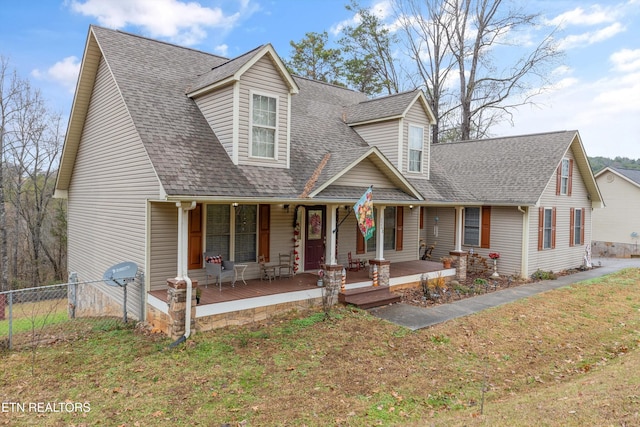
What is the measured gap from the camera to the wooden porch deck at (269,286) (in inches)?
337

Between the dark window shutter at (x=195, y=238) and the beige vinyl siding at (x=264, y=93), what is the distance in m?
1.67

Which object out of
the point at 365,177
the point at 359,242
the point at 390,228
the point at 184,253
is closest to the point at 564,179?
the point at 390,228

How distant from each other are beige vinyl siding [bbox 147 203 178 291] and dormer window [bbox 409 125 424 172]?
830 centimetres

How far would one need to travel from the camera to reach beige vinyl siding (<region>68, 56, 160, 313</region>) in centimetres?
913

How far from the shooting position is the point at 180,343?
7.45m

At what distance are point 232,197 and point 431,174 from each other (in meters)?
9.33

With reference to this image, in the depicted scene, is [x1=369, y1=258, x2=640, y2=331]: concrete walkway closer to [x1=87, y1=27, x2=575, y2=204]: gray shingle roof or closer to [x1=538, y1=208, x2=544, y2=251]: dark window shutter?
[x1=538, y1=208, x2=544, y2=251]: dark window shutter

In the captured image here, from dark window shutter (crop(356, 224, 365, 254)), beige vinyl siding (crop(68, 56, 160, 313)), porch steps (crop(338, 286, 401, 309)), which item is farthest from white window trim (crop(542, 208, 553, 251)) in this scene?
beige vinyl siding (crop(68, 56, 160, 313))

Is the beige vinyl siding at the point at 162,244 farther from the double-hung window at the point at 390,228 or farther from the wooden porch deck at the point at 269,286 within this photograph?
the double-hung window at the point at 390,228

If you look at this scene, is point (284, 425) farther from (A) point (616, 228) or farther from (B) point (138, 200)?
(A) point (616, 228)

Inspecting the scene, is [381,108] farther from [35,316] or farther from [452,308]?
[35,316]

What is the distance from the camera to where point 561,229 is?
16.7 metres

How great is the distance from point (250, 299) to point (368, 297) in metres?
3.28

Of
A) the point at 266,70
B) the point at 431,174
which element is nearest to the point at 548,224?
the point at 431,174
